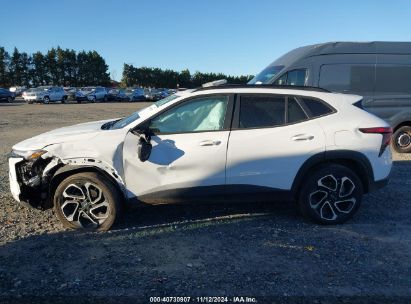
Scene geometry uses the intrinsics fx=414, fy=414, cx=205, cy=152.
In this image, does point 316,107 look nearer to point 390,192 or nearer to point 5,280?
point 390,192

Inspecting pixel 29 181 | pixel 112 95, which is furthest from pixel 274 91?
pixel 112 95

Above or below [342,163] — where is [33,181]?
below

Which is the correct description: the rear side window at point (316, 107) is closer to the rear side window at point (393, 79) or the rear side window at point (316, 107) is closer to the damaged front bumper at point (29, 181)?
the damaged front bumper at point (29, 181)

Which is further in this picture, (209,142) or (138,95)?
(138,95)

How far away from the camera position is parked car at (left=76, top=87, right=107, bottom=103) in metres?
44.6

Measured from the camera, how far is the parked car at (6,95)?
41450mm

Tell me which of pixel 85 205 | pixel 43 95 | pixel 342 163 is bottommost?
pixel 85 205

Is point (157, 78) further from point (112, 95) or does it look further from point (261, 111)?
point (261, 111)

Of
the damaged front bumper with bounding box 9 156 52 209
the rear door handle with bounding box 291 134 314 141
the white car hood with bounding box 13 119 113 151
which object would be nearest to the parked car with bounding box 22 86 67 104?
the white car hood with bounding box 13 119 113 151

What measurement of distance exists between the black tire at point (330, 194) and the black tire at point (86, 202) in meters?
2.24

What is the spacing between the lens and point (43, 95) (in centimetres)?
3991

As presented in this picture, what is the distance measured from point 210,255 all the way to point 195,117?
162 centimetres

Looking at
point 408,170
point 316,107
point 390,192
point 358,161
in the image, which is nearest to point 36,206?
point 316,107

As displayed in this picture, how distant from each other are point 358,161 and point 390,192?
1908mm
